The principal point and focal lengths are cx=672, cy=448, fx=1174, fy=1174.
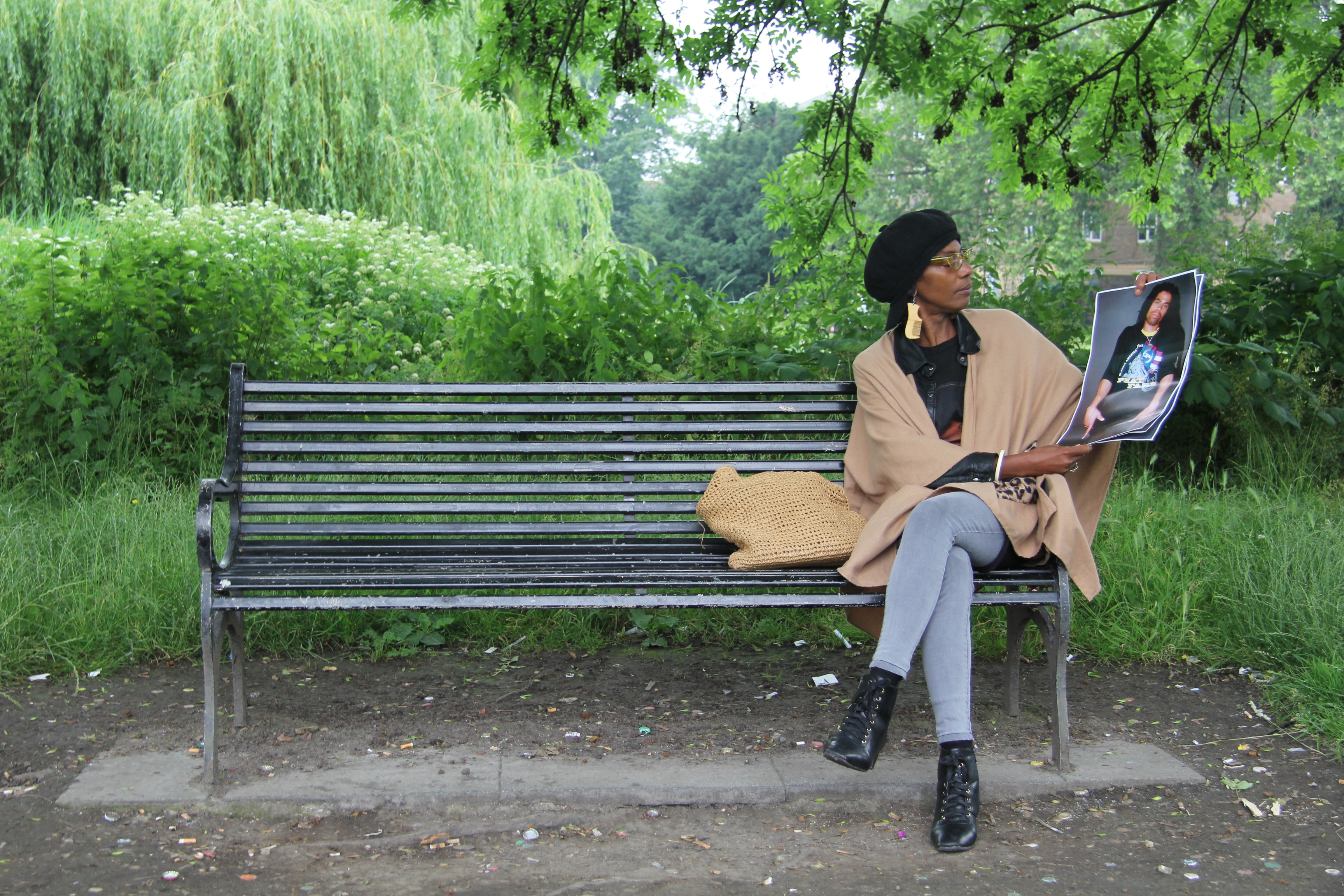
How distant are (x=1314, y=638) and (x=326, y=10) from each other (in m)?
12.7

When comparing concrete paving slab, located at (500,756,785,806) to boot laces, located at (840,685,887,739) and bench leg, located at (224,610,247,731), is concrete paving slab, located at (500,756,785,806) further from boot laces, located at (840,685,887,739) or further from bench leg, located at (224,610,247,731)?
bench leg, located at (224,610,247,731)

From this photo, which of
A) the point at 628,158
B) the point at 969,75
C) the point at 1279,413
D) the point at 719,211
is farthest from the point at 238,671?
the point at 628,158

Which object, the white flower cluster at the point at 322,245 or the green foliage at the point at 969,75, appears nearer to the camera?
the green foliage at the point at 969,75

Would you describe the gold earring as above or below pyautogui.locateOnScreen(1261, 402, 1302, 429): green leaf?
above

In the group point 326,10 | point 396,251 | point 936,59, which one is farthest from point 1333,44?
point 326,10

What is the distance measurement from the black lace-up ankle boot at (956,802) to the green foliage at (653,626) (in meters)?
1.58

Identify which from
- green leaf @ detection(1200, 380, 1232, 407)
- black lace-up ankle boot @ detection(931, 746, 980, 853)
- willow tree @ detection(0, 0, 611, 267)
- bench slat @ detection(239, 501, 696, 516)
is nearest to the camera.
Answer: black lace-up ankle boot @ detection(931, 746, 980, 853)

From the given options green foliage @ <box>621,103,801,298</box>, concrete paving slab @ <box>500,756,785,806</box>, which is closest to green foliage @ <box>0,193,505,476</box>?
concrete paving slab @ <box>500,756,785,806</box>

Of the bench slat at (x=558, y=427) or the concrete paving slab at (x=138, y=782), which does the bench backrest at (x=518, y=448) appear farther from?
the concrete paving slab at (x=138, y=782)

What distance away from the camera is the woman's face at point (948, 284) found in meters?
3.32

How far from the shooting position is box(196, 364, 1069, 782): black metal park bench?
332 cm

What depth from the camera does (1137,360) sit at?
9.60 ft

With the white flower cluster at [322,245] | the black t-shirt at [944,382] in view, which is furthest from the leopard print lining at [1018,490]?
the white flower cluster at [322,245]

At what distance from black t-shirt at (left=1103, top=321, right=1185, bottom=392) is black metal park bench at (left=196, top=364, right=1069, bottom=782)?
0.57 meters
